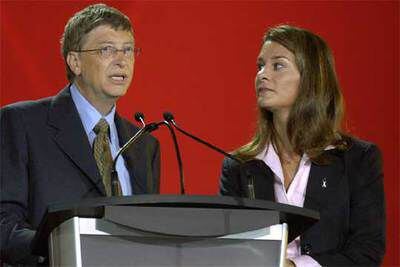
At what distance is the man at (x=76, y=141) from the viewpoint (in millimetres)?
2340

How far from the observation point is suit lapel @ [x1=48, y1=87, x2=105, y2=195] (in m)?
2.41

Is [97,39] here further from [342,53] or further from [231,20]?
[342,53]

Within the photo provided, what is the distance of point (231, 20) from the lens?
3650 mm

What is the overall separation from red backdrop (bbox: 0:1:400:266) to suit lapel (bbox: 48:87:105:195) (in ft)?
2.72

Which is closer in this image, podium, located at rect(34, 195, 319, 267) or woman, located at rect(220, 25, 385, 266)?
podium, located at rect(34, 195, 319, 267)

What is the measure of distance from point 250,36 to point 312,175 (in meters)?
1.08

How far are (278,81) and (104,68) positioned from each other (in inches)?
23.9

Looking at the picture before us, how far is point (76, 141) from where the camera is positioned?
8.07 ft

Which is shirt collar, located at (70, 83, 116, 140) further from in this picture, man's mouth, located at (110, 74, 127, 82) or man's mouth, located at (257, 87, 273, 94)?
man's mouth, located at (257, 87, 273, 94)

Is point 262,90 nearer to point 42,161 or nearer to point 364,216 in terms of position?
point 364,216

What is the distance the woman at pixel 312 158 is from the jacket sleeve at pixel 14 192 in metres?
0.78

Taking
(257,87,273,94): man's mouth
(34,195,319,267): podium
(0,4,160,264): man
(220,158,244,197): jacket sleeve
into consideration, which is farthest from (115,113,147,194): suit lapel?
(34,195,319,267): podium

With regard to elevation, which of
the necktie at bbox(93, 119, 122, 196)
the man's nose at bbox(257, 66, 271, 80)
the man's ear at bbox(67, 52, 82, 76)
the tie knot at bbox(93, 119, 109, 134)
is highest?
the man's ear at bbox(67, 52, 82, 76)

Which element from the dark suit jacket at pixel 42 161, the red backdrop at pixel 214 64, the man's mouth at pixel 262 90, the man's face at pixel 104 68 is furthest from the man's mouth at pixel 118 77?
the red backdrop at pixel 214 64
